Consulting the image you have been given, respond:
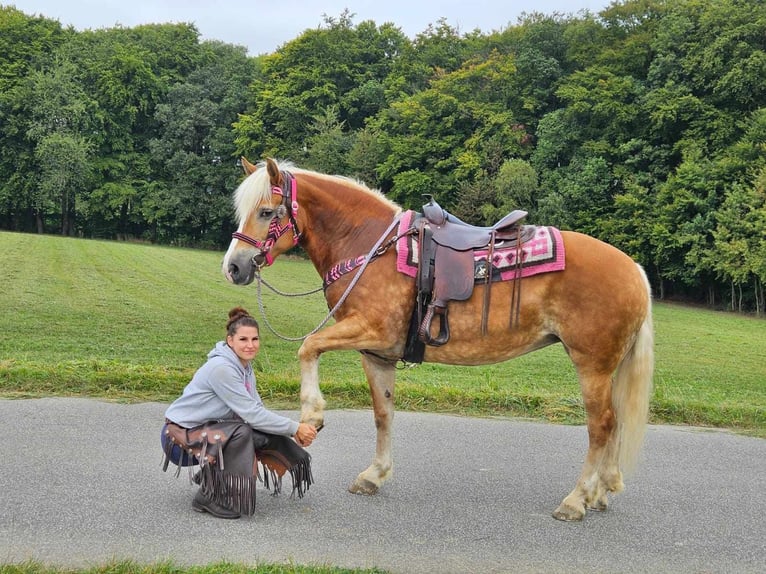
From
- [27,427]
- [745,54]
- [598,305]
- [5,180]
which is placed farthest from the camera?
[5,180]

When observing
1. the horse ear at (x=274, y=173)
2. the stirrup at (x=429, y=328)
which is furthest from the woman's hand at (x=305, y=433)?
the horse ear at (x=274, y=173)

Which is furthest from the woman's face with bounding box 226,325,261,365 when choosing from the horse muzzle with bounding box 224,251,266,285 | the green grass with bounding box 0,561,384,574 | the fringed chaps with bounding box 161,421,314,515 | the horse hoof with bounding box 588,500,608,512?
the horse hoof with bounding box 588,500,608,512

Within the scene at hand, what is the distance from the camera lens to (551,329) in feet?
15.9

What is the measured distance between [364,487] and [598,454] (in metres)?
1.75

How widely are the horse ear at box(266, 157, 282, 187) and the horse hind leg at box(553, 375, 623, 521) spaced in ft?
8.69

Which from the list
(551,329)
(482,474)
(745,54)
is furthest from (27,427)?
(745,54)

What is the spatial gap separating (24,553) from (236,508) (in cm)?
123

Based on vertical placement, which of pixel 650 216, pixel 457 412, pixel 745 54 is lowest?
pixel 457 412

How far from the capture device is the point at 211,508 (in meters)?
4.36

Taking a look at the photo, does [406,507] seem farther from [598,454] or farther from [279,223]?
[279,223]

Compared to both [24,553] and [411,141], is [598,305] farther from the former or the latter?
[411,141]

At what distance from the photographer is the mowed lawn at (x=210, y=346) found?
7.57 metres

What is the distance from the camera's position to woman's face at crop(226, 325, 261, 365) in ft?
15.1

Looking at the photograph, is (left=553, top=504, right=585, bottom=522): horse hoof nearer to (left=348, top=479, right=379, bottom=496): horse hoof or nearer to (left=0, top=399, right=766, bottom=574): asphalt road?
(left=0, top=399, right=766, bottom=574): asphalt road
